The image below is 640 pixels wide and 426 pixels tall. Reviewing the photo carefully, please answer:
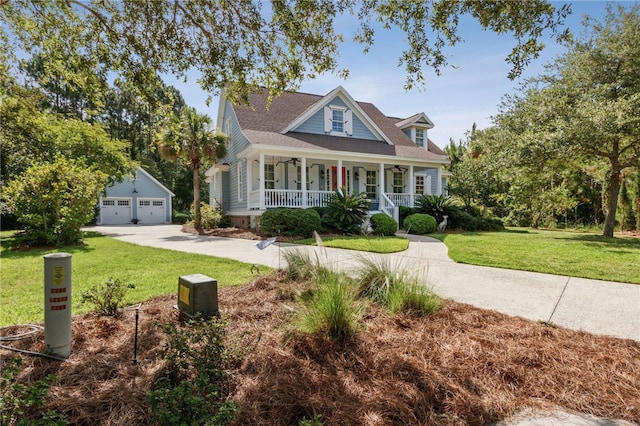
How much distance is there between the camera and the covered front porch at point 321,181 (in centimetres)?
1550

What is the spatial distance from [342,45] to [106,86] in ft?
12.8

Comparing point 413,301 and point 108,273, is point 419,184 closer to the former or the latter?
point 108,273

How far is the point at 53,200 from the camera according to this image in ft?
37.7

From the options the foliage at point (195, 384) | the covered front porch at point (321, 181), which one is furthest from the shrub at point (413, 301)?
the covered front porch at point (321, 181)

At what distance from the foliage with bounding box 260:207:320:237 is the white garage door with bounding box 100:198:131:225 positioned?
22.6 meters

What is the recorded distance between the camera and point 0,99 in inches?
306

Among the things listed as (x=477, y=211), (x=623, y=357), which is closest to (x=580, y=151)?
(x=477, y=211)

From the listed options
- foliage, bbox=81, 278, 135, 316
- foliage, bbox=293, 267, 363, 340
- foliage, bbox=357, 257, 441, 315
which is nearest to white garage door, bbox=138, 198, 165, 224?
foliage, bbox=81, 278, 135, 316

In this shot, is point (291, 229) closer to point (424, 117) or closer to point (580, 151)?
point (580, 151)

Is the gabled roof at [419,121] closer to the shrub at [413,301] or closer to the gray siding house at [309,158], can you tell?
the gray siding house at [309,158]

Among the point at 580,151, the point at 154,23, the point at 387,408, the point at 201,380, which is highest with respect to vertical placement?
the point at 154,23

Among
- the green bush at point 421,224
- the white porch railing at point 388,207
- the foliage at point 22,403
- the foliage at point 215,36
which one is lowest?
the foliage at point 22,403

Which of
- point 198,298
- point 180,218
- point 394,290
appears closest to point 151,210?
point 180,218

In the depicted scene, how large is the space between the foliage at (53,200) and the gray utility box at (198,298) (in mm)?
10777
